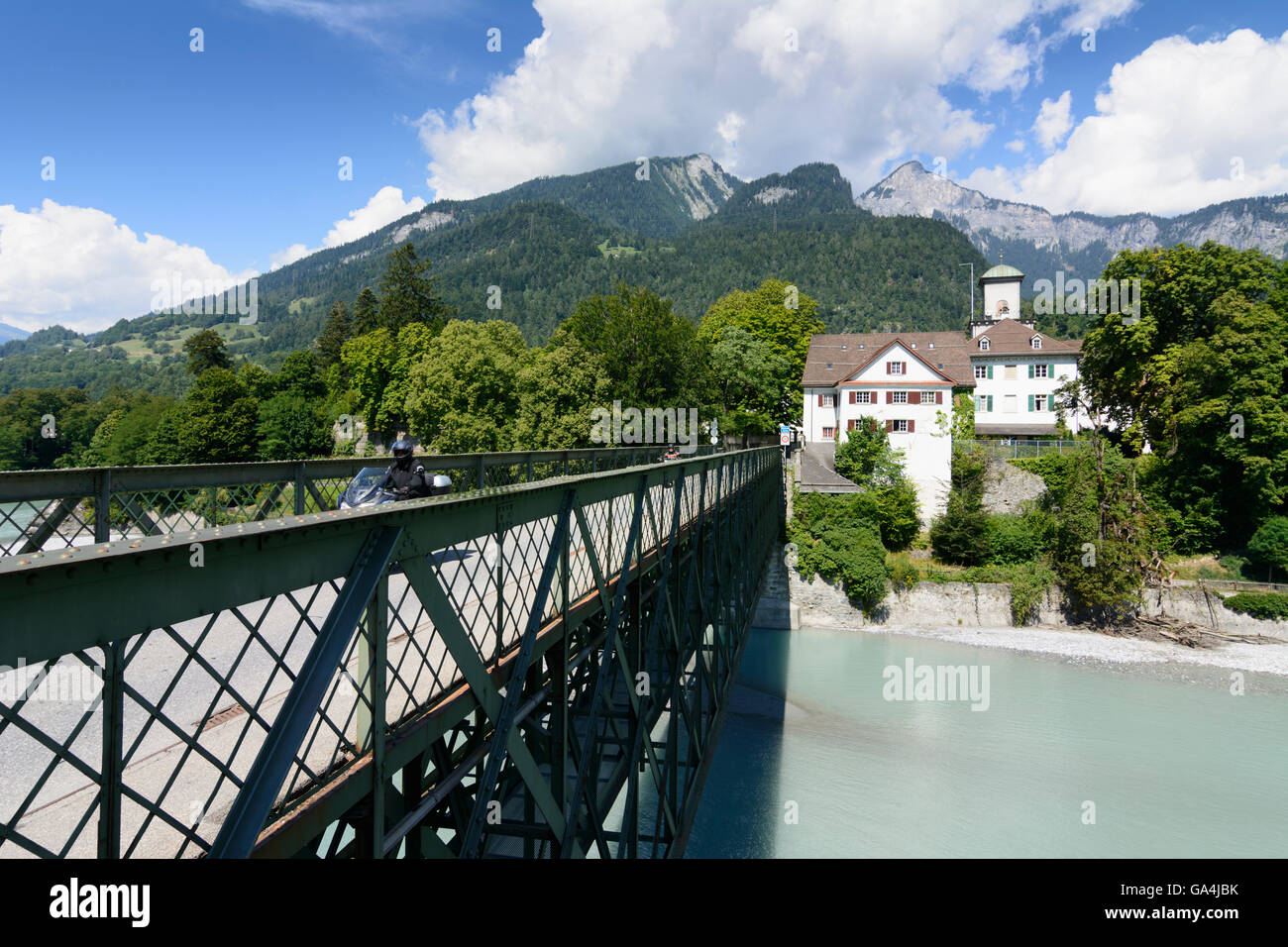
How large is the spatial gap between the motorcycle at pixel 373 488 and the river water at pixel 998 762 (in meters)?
16.3

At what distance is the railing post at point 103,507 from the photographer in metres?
5.86

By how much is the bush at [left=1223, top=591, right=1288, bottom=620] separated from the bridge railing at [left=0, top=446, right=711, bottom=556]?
41.6 metres

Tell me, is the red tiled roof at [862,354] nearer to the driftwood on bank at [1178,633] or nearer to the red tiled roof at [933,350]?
the red tiled roof at [933,350]

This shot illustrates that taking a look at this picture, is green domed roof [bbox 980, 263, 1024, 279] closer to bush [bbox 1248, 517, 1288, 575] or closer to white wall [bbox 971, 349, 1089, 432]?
white wall [bbox 971, 349, 1089, 432]

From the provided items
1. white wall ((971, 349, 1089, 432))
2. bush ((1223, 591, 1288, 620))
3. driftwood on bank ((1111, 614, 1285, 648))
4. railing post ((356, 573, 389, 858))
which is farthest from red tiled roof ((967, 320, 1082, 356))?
railing post ((356, 573, 389, 858))

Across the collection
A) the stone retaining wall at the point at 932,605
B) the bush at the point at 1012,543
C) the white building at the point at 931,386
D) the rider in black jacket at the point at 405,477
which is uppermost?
the white building at the point at 931,386

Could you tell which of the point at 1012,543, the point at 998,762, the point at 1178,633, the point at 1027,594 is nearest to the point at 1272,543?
the point at 1178,633

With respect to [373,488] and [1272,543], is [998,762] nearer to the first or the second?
[1272,543]

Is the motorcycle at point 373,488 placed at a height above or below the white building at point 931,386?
below

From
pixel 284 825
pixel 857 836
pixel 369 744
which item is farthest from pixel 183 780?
pixel 857 836

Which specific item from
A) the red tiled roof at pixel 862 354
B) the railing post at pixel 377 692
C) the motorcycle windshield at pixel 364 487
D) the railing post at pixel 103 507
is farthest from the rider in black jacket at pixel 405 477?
the red tiled roof at pixel 862 354
